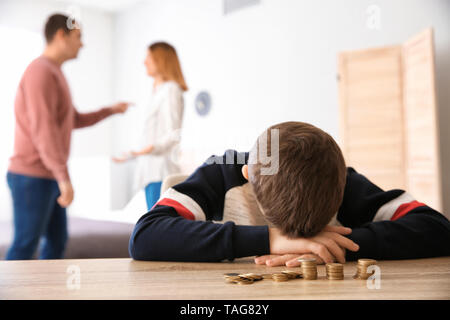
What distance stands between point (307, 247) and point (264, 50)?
2952 mm

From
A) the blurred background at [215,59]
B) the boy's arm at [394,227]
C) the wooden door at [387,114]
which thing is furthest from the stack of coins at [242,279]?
the wooden door at [387,114]

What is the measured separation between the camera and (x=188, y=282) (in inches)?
16.2

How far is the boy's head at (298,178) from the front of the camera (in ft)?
1.65

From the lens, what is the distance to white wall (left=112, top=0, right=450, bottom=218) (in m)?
2.67

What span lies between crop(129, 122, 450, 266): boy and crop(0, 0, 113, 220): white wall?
235 centimetres

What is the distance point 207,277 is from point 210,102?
328 cm

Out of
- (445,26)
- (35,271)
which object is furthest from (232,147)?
(445,26)

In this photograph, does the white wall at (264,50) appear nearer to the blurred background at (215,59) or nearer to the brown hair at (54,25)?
Result: the blurred background at (215,59)

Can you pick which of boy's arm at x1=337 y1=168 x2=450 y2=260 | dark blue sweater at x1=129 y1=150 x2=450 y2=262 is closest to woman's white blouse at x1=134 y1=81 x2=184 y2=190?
dark blue sweater at x1=129 y1=150 x2=450 y2=262

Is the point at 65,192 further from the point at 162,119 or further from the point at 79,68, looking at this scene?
the point at 79,68

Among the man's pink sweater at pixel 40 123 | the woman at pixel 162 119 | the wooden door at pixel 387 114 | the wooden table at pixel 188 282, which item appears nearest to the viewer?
the wooden table at pixel 188 282

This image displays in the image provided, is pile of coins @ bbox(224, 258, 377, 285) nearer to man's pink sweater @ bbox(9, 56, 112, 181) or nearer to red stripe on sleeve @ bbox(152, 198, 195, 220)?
red stripe on sleeve @ bbox(152, 198, 195, 220)

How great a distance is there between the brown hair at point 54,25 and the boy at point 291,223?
2.76 feet
